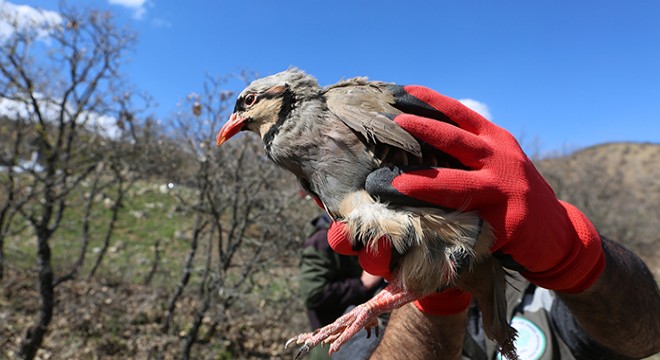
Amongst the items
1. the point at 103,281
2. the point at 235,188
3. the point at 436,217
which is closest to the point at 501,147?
the point at 436,217

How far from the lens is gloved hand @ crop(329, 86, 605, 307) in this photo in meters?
1.80

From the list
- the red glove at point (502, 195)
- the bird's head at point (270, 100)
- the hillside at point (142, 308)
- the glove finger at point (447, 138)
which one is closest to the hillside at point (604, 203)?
the hillside at point (142, 308)

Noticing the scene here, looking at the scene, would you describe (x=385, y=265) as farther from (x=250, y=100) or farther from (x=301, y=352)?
(x=250, y=100)

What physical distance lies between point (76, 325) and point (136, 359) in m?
1.18

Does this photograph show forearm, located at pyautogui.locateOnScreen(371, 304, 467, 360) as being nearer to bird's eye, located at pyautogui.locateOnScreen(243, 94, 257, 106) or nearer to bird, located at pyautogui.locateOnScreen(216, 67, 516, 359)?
bird, located at pyautogui.locateOnScreen(216, 67, 516, 359)

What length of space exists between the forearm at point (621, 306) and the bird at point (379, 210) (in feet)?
1.30

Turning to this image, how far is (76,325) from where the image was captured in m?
6.92

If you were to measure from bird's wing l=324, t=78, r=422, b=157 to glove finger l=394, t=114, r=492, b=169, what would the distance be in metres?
0.04

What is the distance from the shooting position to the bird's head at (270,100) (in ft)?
7.66

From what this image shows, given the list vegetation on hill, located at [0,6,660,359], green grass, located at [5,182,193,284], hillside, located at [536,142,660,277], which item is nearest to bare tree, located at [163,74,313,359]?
vegetation on hill, located at [0,6,660,359]

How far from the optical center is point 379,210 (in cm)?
186

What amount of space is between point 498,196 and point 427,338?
2.52 feet

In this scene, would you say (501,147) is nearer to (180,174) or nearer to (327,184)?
(327,184)

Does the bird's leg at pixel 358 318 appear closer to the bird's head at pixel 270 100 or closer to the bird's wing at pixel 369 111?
the bird's wing at pixel 369 111
